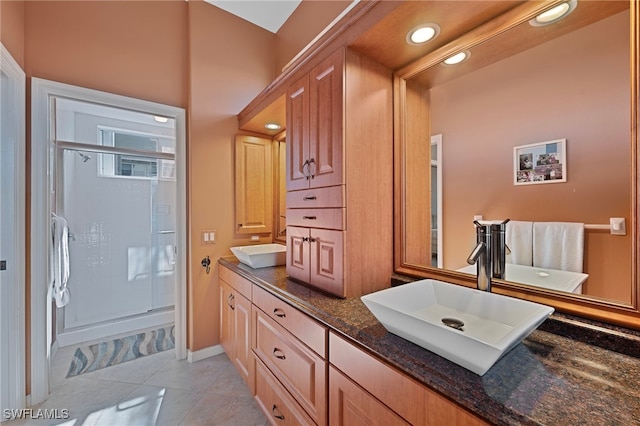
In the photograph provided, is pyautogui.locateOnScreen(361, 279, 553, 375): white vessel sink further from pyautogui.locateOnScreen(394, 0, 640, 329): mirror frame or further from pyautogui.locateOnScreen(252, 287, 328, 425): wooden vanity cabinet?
pyautogui.locateOnScreen(252, 287, 328, 425): wooden vanity cabinet

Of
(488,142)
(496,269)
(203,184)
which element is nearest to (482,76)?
(488,142)

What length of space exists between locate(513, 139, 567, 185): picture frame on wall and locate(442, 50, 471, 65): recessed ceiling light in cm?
49

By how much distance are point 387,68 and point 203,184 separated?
1.74 m

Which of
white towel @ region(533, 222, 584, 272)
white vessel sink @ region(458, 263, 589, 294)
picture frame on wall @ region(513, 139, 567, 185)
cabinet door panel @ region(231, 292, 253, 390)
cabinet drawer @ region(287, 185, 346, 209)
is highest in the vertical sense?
picture frame on wall @ region(513, 139, 567, 185)

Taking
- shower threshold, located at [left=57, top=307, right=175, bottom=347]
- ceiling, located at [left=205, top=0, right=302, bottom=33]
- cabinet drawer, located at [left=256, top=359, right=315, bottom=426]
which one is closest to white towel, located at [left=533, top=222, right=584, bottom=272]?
cabinet drawer, located at [left=256, top=359, right=315, bottom=426]

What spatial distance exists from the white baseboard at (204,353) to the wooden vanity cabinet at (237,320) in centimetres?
11

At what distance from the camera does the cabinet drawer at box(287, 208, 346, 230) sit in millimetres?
1302

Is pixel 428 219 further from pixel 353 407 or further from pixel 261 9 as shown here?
pixel 261 9

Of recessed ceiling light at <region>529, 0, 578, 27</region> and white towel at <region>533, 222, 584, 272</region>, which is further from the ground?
recessed ceiling light at <region>529, 0, 578, 27</region>

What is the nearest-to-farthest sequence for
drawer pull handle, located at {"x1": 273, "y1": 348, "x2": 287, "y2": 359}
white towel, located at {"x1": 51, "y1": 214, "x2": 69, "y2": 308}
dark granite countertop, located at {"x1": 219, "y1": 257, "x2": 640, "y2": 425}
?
dark granite countertop, located at {"x1": 219, "y1": 257, "x2": 640, "y2": 425} → drawer pull handle, located at {"x1": 273, "y1": 348, "x2": 287, "y2": 359} → white towel, located at {"x1": 51, "y1": 214, "x2": 69, "y2": 308}

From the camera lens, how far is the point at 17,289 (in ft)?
5.45

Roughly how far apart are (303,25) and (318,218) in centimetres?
198

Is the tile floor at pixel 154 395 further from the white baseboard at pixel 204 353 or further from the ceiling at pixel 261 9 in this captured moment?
the ceiling at pixel 261 9

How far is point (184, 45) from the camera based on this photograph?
7.70 feet
